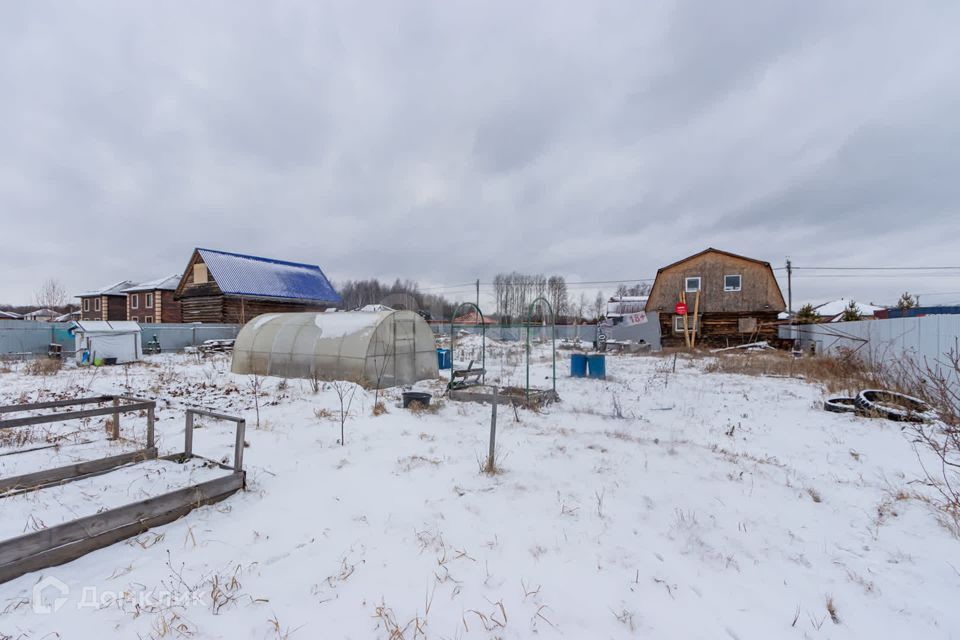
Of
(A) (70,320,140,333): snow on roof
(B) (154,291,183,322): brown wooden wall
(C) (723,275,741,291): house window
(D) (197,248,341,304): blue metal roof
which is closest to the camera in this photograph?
(A) (70,320,140,333): snow on roof

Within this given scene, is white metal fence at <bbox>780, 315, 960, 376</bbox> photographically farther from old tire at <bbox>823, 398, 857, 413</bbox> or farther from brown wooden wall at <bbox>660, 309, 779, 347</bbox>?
brown wooden wall at <bbox>660, 309, 779, 347</bbox>

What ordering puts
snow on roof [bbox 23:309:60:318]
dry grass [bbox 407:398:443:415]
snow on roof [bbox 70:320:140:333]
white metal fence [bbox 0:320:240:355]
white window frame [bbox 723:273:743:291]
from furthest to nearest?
snow on roof [bbox 23:309:60:318], white window frame [bbox 723:273:743:291], white metal fence [bbox 0:320:240:355], snow on roof [bbox 70:320:140:333], dry grass [bbox 407:398:443:415]

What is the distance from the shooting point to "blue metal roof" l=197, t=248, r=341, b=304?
2769 cm

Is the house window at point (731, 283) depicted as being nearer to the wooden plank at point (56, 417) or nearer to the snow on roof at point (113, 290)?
the wooden plank at point (56, 417)

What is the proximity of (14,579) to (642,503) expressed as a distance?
540 centimetres

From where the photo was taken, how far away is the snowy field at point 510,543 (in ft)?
9.62

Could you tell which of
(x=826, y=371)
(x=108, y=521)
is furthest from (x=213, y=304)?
(x=826, y=371)

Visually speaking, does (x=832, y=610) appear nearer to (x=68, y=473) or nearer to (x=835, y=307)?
(x=68, y=473)

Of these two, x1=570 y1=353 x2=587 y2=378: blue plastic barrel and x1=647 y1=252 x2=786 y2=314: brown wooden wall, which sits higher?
x1=647 y1=252 x2=786 y2=314: brown wooden wall

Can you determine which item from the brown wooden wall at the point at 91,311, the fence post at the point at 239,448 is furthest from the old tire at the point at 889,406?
the brown wooden wall at the point at 91,311

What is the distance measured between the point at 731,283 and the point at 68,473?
32.6 metres

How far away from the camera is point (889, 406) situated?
8.99 meters

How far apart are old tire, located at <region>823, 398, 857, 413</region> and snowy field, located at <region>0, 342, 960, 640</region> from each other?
1.77m

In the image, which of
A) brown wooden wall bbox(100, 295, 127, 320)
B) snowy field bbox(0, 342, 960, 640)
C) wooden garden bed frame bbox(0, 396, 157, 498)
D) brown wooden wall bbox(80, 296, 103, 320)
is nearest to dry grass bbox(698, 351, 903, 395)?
snowy field bbox(0, 342, 960, 640)
